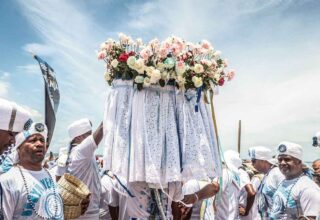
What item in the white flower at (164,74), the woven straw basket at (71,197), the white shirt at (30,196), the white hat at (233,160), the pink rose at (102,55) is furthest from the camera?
the white hat at (233,160)

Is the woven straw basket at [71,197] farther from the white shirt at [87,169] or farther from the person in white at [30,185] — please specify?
the white shirt at [87,169]

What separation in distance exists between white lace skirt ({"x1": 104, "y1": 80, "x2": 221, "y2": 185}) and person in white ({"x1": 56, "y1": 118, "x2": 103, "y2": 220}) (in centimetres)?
89

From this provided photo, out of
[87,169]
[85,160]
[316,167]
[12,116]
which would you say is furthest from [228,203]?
[12,116]

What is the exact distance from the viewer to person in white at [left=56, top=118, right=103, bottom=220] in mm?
4310

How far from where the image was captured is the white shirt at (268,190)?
620cm

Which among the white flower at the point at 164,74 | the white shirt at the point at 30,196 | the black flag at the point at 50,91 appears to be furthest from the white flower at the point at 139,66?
the black flag at the point at 50,91

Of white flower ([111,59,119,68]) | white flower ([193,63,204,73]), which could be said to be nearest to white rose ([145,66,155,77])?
white flower ([111,59,119,68])

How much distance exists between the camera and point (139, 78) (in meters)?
3.22

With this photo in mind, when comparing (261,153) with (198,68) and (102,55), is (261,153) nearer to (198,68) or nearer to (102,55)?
(198,68)

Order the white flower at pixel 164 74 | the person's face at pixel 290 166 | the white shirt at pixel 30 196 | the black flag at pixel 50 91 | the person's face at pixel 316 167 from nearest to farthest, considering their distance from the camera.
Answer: the white shirt at pixel 30 196, the white flower at pixel 164 74, the person's face at pixel 290 166, the person's face at pixel 316 167, the black flag at pixel 50 91

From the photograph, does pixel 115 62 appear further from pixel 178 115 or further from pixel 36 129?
pixel 36 129

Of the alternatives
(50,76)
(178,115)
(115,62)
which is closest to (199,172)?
(178,115)

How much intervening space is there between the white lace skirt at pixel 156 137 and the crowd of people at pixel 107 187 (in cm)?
17

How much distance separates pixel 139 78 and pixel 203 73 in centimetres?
60
